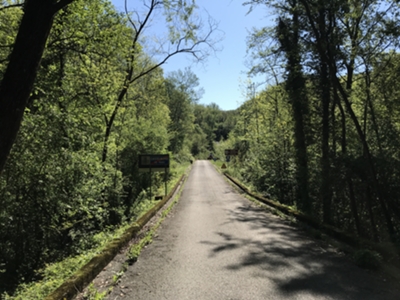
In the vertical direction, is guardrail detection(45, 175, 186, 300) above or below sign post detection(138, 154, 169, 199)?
below

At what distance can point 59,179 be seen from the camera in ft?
28.6

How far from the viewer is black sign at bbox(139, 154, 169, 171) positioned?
1800 centimetres

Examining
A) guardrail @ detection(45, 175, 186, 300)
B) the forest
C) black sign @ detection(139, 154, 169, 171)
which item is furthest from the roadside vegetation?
black sign @ detection(139, 154, 169, 171)

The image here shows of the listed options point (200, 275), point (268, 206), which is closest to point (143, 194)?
point (268, 206)

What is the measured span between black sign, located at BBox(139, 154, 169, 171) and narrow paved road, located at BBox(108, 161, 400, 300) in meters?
8.37

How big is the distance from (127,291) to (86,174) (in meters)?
5.68

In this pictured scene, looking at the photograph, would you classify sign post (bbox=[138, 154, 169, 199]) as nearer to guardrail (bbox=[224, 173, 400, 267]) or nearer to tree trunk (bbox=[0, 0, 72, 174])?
guardrail (bbox=[224, 173, 400, 267])

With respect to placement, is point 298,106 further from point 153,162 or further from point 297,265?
point 297,265

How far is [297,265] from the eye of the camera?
606 cm

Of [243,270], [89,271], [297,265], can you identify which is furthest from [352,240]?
[89,271]

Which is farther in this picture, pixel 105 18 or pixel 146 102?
pixel 146 102

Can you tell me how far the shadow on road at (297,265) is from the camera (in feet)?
15.8

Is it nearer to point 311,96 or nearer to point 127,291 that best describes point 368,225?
point 311,96

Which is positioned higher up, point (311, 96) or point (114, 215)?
point (311, 96)
